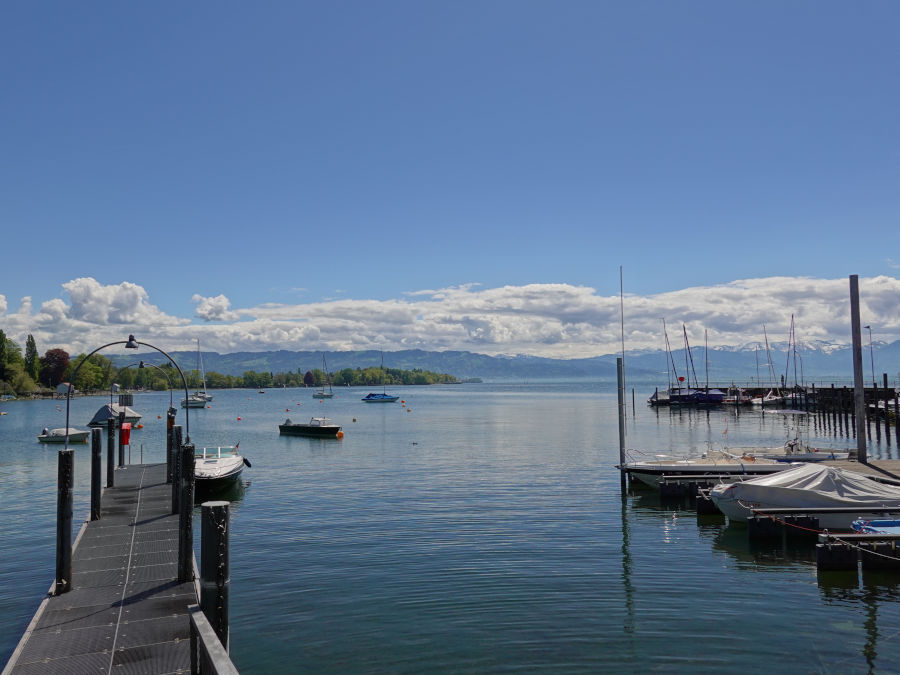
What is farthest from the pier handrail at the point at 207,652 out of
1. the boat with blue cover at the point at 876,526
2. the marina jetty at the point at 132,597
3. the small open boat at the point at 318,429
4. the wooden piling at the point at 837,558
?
the small open boat at the point at 318,429

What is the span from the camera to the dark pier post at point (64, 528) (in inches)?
612

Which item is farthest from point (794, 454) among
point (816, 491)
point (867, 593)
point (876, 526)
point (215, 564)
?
point (215, 564)

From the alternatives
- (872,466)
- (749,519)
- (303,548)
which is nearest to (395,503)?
(303,548)

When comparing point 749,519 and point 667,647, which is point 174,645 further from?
point 749,519

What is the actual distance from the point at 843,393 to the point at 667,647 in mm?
78250

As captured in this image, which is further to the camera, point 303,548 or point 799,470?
point 799,470

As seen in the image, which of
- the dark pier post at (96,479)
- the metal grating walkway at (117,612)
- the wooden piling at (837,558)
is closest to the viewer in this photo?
the metal grating walkway at (117,612)

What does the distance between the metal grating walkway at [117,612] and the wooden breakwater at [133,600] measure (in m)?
0.02

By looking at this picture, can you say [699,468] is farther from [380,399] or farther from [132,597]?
[380,399]

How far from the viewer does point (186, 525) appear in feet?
55.0

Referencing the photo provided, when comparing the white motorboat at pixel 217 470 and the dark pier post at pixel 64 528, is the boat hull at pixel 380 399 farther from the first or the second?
the dark pier post at pixel 64 528

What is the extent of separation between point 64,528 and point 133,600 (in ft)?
8.41

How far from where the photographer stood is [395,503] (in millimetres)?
33344

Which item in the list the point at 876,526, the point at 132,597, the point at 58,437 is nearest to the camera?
the point at 132,597
